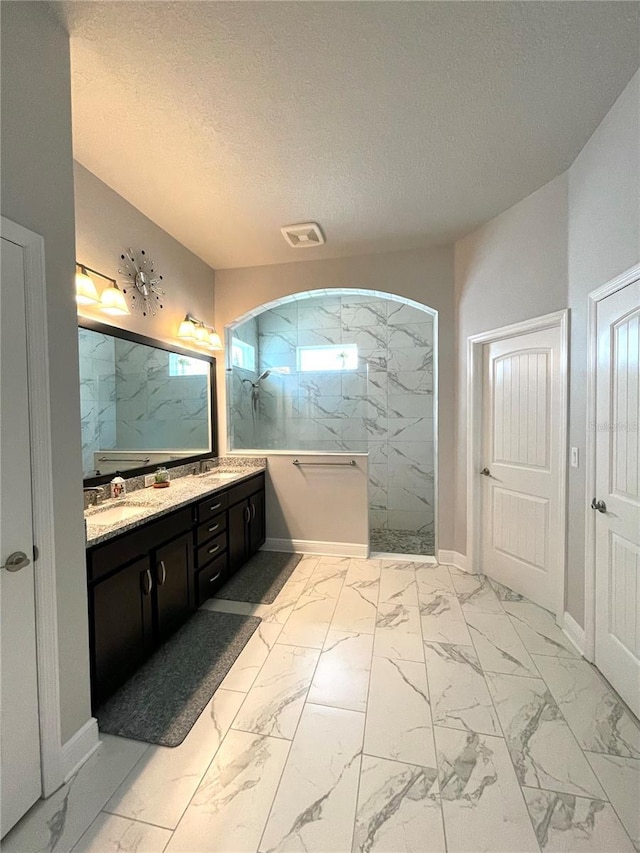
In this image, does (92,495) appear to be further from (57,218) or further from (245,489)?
(57,218)

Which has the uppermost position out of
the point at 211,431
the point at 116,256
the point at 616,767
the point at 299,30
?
the point at 299,30

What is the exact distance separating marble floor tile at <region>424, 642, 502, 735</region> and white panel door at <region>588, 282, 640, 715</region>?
663 millimetres

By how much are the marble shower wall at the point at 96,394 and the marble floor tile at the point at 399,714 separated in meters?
2.12

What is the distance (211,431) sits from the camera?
3646 millimetres

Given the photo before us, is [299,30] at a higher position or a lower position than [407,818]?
higher

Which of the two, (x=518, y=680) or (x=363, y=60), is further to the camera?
(x=518, y=680)

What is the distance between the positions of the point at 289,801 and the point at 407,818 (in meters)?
0.41

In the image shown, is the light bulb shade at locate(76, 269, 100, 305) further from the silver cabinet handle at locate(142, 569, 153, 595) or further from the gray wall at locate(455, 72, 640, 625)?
the gray wall at locate(455, 72, 640, 625)

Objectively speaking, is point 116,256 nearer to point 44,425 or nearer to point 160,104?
point 160,104

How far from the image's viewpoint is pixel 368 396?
4613mm

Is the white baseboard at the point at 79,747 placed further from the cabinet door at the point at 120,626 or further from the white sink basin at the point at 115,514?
the white sink basin at the point at 115,514

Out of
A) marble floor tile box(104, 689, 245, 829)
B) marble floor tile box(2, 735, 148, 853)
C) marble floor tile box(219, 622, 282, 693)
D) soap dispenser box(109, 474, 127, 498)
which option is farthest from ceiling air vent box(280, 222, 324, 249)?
marble floor tile box(2, 735, 148, 853)

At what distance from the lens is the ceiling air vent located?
2791 mm

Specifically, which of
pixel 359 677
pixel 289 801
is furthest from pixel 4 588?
pixel 359 677
